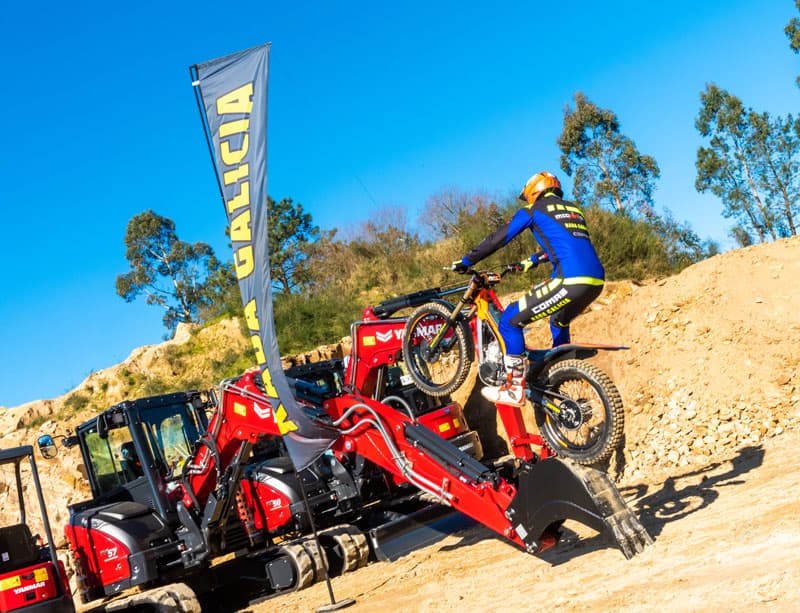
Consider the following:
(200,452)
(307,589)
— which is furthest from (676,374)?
(200,452)

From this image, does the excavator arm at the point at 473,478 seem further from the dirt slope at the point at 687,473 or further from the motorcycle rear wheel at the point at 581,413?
the motorcycle rear wheel at the point at 581,413

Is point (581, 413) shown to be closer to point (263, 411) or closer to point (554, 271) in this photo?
point (554, 271)

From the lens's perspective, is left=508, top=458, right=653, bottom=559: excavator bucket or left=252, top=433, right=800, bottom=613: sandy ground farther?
left=508, top=458, right=653, bottom=559: excavator bucket

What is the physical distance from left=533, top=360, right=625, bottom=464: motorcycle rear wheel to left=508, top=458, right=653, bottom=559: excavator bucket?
1.74 feet

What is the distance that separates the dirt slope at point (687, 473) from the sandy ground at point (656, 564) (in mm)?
18

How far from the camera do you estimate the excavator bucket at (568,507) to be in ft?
18.8

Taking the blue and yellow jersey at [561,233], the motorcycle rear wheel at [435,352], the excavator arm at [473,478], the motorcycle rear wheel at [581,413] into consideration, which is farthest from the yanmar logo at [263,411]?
the blue and yellow jersey at [561,233]

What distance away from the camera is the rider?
666cm

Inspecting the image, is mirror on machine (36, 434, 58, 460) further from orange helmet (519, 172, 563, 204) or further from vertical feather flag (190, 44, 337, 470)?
orange helmet (519, 172, 563, 204)

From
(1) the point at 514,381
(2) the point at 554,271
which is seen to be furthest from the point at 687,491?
(2) the point at 554,271

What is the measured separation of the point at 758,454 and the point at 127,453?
777cm

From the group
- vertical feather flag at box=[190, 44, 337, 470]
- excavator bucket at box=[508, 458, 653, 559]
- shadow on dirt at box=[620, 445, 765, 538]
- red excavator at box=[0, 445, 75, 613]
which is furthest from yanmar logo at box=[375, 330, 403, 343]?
red excavator at box=[0, 445, 75, 613]

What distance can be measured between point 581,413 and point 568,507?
3.32ft

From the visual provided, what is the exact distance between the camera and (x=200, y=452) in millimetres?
8805
